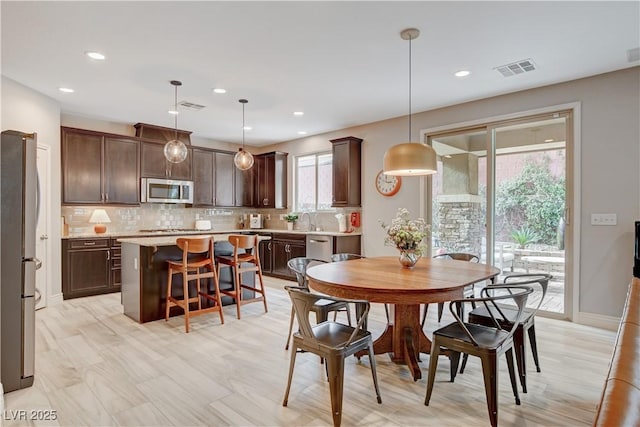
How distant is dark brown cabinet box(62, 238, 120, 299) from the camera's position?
487 centimetres

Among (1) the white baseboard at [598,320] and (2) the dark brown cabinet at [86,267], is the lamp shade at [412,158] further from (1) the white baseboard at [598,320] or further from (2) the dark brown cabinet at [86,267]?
(2) the dark brown cabinet at [86,267]

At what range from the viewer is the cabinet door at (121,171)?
551 centimetres

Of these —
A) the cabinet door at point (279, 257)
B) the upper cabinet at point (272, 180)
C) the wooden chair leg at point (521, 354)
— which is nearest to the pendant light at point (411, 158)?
the wooden chair leg at point (521, 354)

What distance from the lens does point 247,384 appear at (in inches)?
99.7

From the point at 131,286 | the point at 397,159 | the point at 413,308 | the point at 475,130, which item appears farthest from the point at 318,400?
the point at 475,130

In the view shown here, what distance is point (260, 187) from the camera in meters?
7.53

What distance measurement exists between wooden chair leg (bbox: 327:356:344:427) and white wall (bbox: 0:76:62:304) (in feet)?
14.5

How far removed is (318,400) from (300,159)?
18.0 feet

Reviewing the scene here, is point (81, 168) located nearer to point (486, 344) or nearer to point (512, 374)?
point (486, 344)

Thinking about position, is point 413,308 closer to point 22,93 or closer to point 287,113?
point 287,113

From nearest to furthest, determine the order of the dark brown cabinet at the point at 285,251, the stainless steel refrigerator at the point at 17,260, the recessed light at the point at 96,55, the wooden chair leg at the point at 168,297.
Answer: the stainless steel refrigerator at the point at 17,260 → the recessed light at the point at 96,55 → the wooden chair leg at the point at 168,297 → the dark brown cabinet at the point at 285,251

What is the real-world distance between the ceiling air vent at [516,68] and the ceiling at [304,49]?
0.08 m

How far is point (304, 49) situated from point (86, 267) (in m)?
4.36

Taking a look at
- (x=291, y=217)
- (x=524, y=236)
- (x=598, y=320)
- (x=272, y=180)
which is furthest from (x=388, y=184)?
(x=598, y=320)
